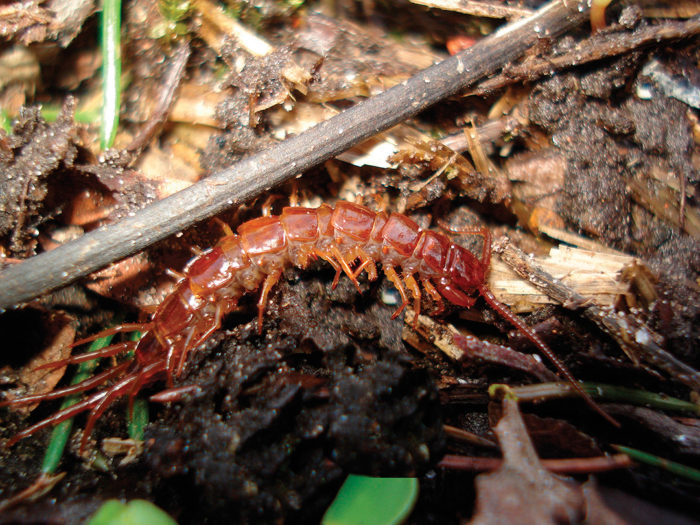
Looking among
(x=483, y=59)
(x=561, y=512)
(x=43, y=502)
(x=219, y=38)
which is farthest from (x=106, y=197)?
(x=561, y=512)

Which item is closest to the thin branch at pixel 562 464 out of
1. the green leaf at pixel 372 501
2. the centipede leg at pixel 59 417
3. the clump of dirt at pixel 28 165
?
the green leaf at pixel 372 501

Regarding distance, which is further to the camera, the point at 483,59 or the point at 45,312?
the point at 483,59

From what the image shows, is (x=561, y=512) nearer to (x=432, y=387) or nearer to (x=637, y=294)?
(x=432, y=387)

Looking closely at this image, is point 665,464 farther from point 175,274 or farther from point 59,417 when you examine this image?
point 59,417

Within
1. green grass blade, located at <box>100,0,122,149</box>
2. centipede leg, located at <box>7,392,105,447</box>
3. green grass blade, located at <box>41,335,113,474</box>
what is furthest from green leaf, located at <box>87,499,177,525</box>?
green grass blade, located at <box>100,0,122,149</box>

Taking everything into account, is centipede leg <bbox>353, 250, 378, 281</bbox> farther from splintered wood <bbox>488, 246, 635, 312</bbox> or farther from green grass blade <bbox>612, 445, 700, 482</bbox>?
green grass blade <bbox>612, 445, 700, 482</bbox>

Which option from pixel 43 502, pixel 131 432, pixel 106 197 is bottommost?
pixel 131 432

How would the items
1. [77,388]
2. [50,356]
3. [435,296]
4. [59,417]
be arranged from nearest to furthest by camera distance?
[59,417] → [77,388] → [50,356] → [435,296]

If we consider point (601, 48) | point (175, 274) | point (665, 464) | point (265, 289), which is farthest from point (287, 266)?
point (601, 48)
